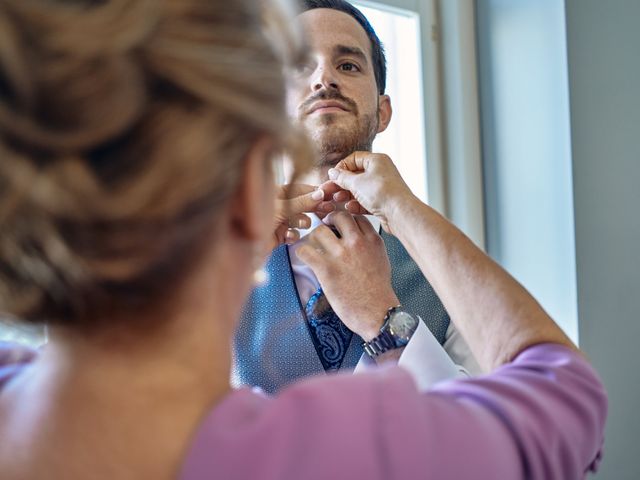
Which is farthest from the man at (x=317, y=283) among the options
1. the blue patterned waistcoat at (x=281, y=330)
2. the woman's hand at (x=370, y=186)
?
the woman's hand at (x=370, y=186)

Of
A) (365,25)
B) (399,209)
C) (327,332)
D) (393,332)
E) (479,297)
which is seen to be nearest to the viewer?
(479,297)

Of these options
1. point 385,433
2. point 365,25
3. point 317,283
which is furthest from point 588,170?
point 385,433

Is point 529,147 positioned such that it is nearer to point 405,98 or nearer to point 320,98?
point 405,98

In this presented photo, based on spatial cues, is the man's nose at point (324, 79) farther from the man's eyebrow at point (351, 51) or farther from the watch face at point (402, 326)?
the watch face at point (402, 326)

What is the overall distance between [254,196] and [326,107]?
0.78m

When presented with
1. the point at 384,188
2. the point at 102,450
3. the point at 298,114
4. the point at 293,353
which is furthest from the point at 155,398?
the point at 298,114

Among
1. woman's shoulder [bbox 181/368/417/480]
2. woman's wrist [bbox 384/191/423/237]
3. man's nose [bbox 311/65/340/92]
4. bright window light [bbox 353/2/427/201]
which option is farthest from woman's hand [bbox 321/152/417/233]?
bright window light [bbox 353/2/427/201]

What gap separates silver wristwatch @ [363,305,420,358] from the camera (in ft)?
3.12

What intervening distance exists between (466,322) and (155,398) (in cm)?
37

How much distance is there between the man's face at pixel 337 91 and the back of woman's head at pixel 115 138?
764 mm

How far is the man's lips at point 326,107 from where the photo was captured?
1.17m

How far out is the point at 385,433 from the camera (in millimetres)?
409

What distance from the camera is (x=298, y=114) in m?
1.16

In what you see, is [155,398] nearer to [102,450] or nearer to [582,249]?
[102,450]
